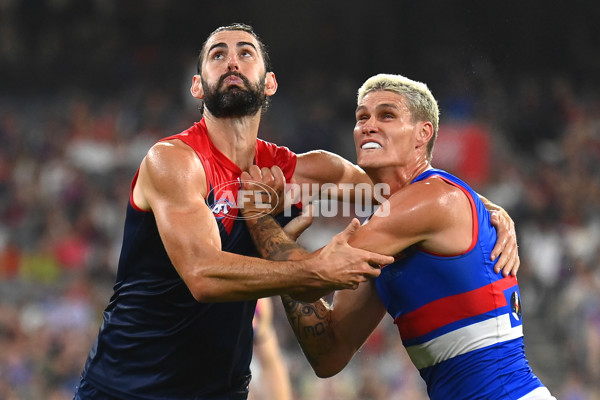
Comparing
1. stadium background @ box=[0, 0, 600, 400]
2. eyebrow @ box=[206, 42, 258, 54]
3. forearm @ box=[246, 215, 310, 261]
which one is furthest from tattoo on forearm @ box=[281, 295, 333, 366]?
stadium background @ box=[0, 0, 600, 400]

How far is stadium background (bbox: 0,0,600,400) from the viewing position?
10422 mm

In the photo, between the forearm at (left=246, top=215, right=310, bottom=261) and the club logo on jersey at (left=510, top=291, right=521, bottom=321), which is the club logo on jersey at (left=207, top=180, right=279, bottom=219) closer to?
the forearm at (left=246, top=215, right=310, bottom=261)

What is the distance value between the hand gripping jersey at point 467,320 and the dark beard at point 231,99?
1131 mm

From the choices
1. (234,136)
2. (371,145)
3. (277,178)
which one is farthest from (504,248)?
(234,136)

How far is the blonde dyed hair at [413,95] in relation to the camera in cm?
440

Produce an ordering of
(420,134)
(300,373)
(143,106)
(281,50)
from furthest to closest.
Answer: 1. (281,50)
2. (143,106)
3. (300,373)
4. (420,134)

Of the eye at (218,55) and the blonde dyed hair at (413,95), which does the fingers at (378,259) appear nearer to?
the blonde dyed hair at (413,95)

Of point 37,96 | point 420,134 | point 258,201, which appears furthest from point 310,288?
point 37,96

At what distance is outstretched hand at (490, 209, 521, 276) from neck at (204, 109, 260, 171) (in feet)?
4.53

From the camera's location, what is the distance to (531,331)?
10.9 m

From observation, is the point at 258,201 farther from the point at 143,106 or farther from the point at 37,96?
the point at 37,96

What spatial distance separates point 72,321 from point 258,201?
22.8 ft

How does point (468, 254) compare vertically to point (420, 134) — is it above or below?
A: below

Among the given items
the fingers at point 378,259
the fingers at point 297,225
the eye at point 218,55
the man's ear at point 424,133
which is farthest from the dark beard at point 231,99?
the fingers at point 378,259
